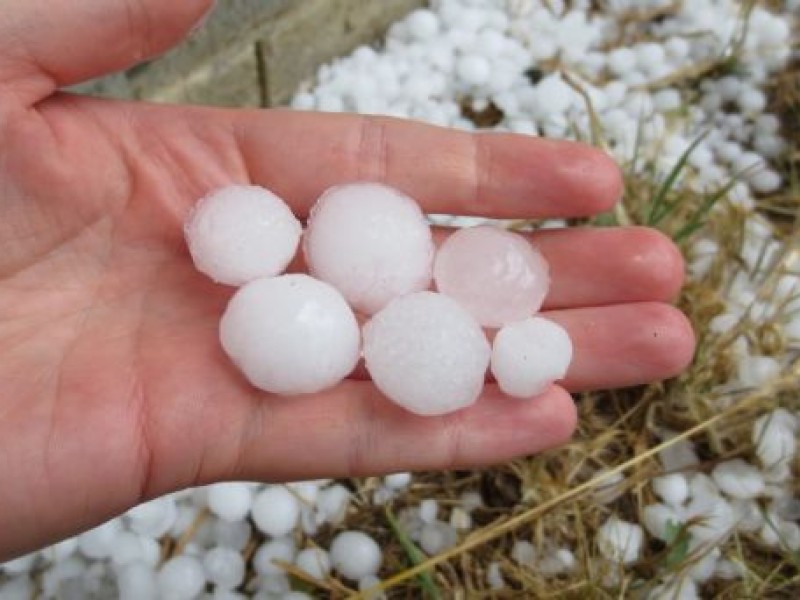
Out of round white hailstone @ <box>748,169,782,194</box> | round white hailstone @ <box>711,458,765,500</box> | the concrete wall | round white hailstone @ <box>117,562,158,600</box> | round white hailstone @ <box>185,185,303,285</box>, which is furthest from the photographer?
round white hailstone @ <box>748,169,782,194</box>

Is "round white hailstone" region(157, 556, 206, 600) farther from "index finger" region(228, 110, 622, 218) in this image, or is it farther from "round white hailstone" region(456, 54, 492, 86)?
"round white hailstone" region(456, 54, 492, 86)

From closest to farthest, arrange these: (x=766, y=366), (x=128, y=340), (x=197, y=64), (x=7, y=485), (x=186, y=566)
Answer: (x=7, y=485) → (x=128, y=340) → (x=186, y=566) → (x=766, y=366) → (x=197, y=64)

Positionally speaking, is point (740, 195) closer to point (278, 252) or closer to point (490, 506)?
point (490, 506)

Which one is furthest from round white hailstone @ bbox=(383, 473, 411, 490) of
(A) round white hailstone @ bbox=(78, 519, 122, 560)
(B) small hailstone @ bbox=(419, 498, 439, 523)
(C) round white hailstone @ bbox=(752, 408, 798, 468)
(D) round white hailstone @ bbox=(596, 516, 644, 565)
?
(C) round white hailstone @ bbox=(752, 408, 798, 468)

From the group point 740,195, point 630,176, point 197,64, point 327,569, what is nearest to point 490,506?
point 327,569

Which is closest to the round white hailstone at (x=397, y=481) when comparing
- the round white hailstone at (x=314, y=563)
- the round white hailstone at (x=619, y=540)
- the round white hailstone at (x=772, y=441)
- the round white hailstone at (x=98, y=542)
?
the round white hailstone at (x=314, y=563)

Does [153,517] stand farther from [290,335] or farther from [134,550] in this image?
[290,335]
